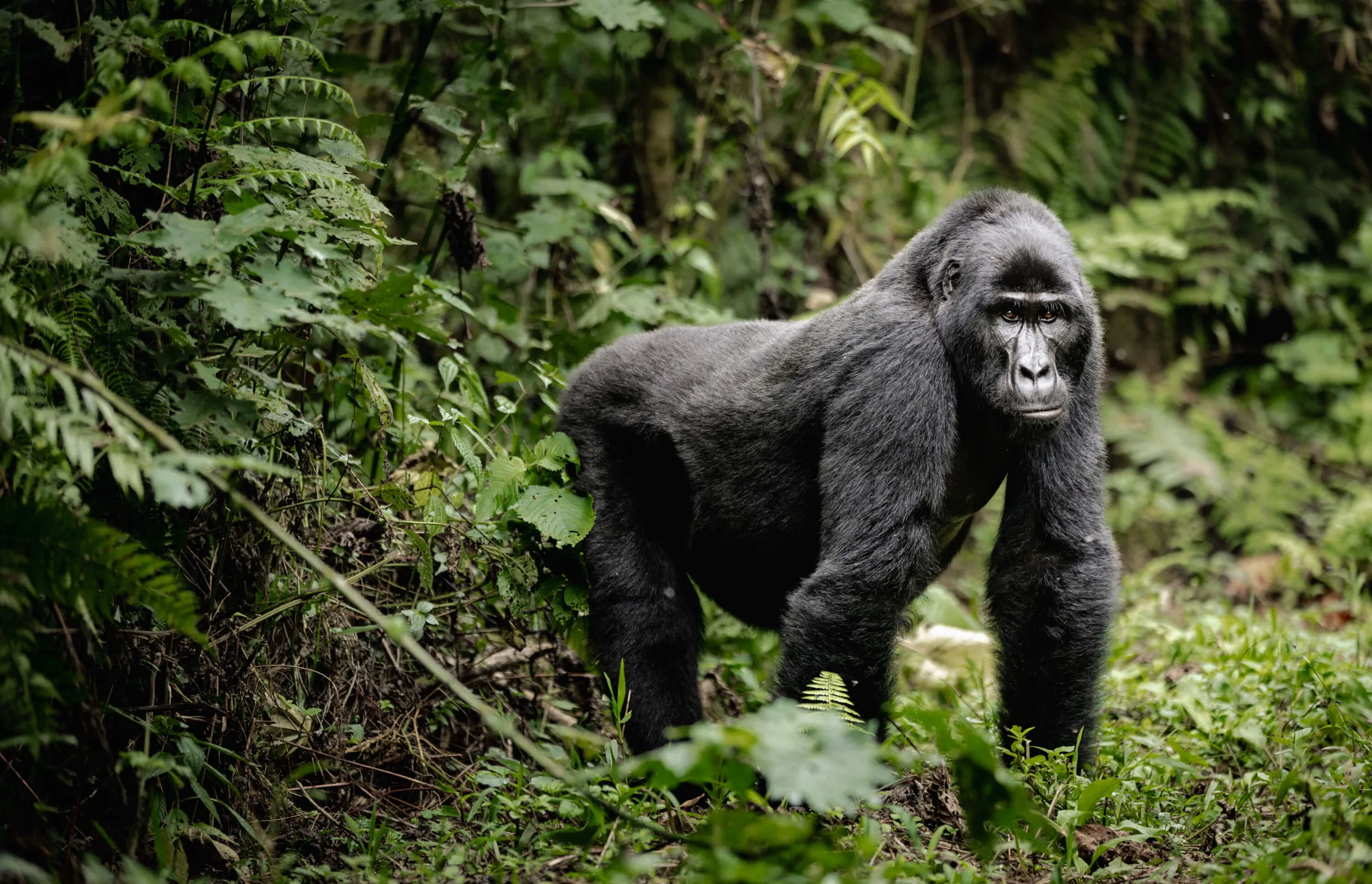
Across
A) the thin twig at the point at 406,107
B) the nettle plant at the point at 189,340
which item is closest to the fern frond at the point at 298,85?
the nettle plant at the point at 189,340

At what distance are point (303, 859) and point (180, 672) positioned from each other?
0.66 m

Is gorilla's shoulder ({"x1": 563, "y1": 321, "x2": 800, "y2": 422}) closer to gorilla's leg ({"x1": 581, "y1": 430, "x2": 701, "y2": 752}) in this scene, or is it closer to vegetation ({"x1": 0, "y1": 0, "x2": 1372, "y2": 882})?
gorilla's leg ({"x1": 581, "y1": 430, "x2": 701, "y2": 752})

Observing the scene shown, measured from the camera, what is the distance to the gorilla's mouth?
11.6 ft

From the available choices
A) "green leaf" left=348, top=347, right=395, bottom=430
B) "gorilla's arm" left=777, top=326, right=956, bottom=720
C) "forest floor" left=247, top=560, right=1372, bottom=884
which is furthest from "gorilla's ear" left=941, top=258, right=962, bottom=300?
"green leaf" left=348, top=347, right=395, bottom=430

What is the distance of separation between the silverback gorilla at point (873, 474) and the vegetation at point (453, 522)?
24 cm

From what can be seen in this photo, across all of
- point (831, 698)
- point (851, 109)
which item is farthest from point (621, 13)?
point (831, 698)

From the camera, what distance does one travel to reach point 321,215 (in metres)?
3.27

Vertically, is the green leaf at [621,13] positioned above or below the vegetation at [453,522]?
above

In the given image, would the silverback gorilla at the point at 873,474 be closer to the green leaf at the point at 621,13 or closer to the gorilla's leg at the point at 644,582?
the gorilla's leg at the point at 644,582

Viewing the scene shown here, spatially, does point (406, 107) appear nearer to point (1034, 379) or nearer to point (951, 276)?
point (951, 276)

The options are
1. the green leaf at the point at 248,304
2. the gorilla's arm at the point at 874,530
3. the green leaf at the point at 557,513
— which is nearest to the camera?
the green leaf at the point at 248,304

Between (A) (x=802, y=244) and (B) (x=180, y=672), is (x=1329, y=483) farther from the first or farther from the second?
(B) (x=180, y=672)

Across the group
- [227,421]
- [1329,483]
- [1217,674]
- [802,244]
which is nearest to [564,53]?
[802,244]

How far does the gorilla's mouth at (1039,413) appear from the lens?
3543 mm
